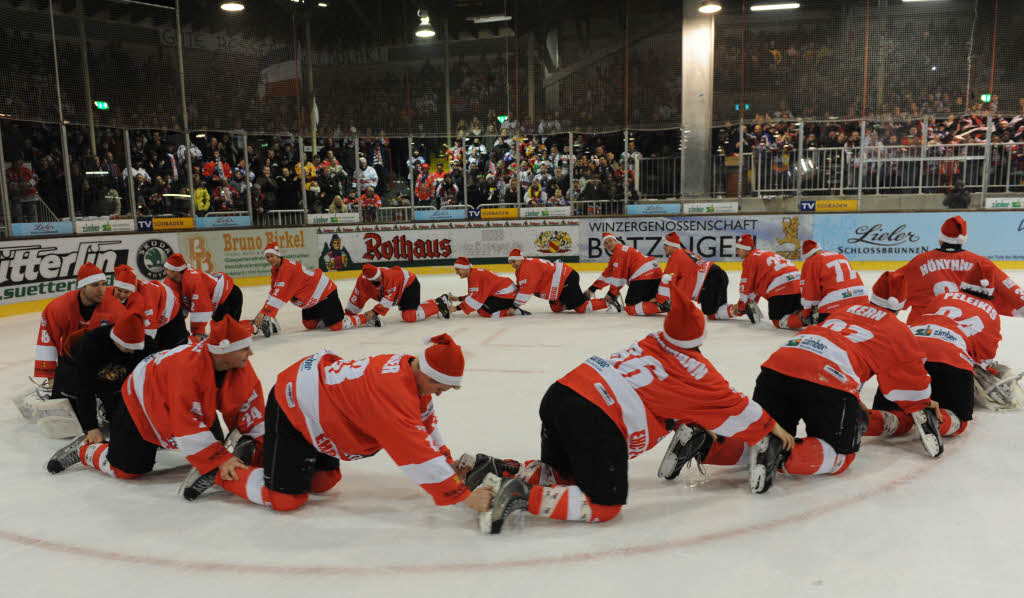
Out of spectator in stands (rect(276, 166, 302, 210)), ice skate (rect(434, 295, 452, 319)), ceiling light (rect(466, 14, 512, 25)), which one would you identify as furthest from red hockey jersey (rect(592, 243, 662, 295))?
ceiling light (rect(466, 14, 512, 25))

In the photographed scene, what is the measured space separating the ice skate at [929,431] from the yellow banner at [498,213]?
36.4ft

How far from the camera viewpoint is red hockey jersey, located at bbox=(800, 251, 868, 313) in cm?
637

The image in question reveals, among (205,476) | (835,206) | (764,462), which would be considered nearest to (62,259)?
(205,476)

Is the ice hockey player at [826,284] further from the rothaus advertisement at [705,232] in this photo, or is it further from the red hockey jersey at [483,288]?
the rothaus advertisement at [705,232]

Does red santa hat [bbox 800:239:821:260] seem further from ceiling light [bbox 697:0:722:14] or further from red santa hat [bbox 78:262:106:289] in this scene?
ceiling light [bbox 697:0:722:14]

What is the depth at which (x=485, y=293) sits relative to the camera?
9.05 metres

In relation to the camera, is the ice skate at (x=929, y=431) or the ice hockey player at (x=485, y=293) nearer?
the ice skate at (x=929, y=431)

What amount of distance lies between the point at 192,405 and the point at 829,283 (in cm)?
560

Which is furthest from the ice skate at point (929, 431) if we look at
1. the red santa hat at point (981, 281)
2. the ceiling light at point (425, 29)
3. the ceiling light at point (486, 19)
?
the ceiling light at point (425, 29)

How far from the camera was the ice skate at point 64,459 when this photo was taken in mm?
3928

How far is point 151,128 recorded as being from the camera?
42.4 feet

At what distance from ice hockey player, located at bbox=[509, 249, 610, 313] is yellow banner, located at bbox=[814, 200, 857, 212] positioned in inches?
248

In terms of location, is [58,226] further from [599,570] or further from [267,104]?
[599,570]

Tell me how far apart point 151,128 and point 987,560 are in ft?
45.3
